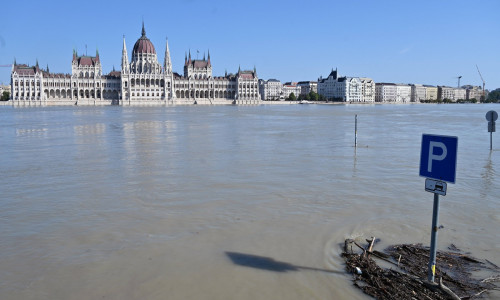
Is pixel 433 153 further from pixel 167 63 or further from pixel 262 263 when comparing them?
pixel 167 63

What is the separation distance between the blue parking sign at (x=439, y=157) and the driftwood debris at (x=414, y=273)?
3.95 ft

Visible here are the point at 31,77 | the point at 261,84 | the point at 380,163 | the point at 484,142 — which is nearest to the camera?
the point at 380,163

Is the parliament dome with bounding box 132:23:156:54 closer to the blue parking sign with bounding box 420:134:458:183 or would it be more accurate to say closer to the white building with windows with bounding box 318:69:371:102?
the white building with windows with bounding box 318:69:371:102

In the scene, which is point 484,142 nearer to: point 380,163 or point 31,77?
point 380,163

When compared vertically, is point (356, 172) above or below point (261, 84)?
below

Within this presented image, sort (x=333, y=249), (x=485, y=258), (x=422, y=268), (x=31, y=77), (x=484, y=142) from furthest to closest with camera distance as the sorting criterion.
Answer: (x=31, y=77) < (x=484, y=142) < (x=333, y=249) < (x=485, y=258) < (x=422, y=268)

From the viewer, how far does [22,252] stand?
6004 millimetres

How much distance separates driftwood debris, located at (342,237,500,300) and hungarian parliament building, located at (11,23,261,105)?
135 m

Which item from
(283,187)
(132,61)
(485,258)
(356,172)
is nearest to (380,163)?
(356,172)

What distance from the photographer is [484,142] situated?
21.0 meters

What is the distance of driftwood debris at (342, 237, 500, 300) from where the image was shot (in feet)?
15.4

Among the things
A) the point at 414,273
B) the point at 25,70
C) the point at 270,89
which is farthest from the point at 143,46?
the point at 414,273

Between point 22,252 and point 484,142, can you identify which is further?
point 484,142

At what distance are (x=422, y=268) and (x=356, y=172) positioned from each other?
23.1 feet
